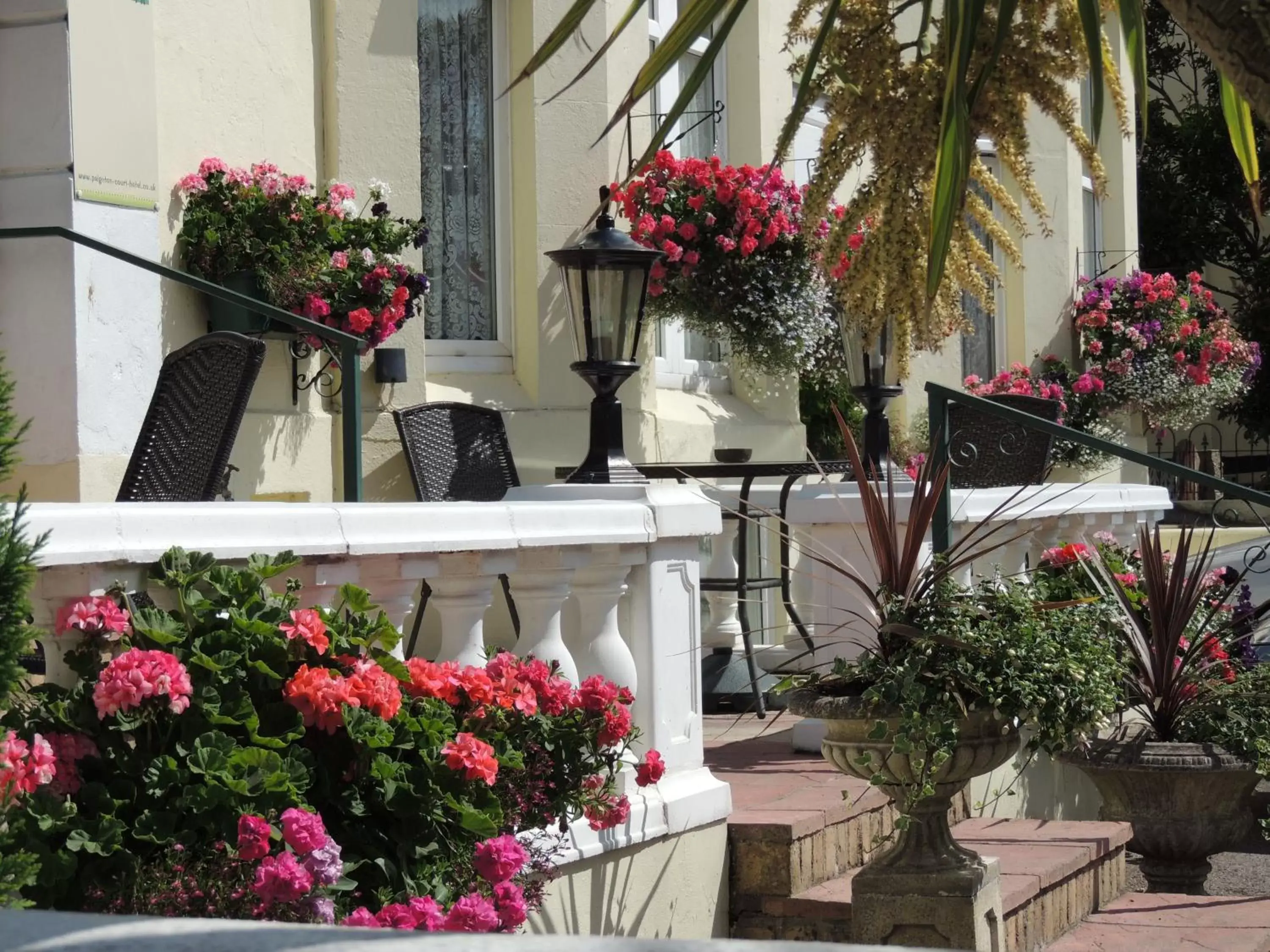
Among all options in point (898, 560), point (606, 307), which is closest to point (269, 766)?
point (898, 560)

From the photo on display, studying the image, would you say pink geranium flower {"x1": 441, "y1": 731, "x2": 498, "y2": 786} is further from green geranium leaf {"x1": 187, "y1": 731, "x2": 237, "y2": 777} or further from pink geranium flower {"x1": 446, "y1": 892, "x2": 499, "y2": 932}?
green geranium leaf {"x1": 187, "y1": 731, "x2": 237, "y2": 777}

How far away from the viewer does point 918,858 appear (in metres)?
4.14

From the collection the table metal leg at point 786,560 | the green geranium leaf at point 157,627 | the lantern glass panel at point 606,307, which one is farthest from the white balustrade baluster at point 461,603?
the table metal leg at point 786,560

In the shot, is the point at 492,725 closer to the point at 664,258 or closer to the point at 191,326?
the point at 191,326

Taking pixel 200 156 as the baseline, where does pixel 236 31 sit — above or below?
above

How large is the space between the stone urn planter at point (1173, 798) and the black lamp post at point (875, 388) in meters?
1.27

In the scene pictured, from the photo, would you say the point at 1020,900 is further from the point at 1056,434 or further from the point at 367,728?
the point at 367,728

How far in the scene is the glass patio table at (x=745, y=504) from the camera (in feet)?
20.1

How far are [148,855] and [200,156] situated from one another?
13.6ft

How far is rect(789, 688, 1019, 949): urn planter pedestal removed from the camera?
4055mm

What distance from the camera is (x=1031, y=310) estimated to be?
13.5 meters

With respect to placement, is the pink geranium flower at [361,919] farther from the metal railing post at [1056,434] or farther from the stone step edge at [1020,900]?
the metal railing post at [1056,434]

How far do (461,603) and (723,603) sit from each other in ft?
12.2

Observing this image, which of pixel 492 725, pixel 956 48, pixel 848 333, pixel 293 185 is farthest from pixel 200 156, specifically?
pixel 956 48
